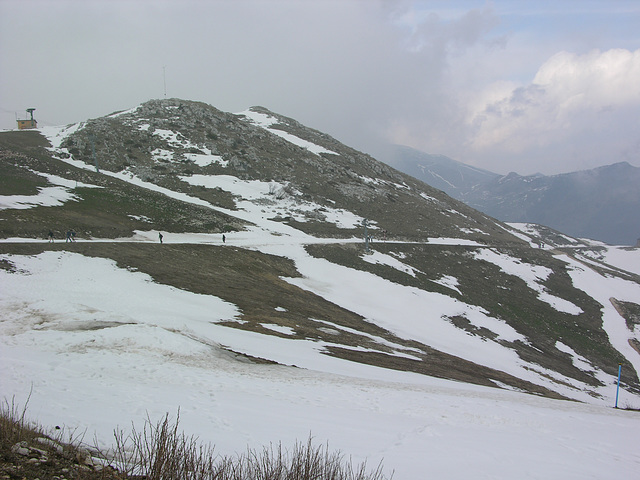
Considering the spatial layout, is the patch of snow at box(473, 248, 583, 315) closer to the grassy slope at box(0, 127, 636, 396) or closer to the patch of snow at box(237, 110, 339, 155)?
the grassy slope at box(0, 127, 636, 396)

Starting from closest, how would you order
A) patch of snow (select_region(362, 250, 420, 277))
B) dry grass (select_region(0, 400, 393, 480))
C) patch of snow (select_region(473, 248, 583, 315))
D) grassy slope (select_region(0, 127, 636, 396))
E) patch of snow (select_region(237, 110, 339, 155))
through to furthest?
dry grass (select_region(0, 400, 393, 480)), grassy slope (select_region(0, 127, 636, 396)), patch of snow (select_region(362, 250, 420, 277)), patch of snow (select_region(473, 248, 583, 315)), patch of snow (select_region(237, 110, 339, 155))

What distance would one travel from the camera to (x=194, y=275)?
33312 mm

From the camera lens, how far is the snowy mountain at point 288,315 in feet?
34.3

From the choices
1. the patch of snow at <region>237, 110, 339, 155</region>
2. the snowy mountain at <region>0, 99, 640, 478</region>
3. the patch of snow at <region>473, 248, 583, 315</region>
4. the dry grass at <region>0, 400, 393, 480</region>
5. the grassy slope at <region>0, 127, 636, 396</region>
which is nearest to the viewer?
the dry grass at <region>0, 400, 393, 480</region>

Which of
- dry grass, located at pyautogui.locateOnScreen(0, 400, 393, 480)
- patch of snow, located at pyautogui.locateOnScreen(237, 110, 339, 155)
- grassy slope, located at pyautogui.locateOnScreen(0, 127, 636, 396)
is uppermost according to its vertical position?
patch of snow, located at pyautogui.locateOnScreen(237, 110, 339, 155)

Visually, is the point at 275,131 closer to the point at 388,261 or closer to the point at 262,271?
the point at 388,261

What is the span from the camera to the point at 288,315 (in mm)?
28922

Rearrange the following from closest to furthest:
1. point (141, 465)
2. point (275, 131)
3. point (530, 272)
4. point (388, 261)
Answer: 1. point (141, 465)
2. point (388, 261)
3. point (530, 272)
4. point (275, 131)

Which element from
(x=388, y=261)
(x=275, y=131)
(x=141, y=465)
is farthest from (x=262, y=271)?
(x=275, y=131)

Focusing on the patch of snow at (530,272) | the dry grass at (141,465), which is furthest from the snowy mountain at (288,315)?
the dry grass at (141,465)

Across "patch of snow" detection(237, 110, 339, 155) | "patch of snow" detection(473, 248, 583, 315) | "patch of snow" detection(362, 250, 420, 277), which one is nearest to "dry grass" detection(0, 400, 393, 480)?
"patch of snow" detection(362, 250, 420, 277)

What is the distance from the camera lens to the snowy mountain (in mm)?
10445

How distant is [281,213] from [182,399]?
6472 centimetres

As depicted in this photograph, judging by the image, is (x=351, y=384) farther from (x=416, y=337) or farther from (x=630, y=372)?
(x=630, y=372)
